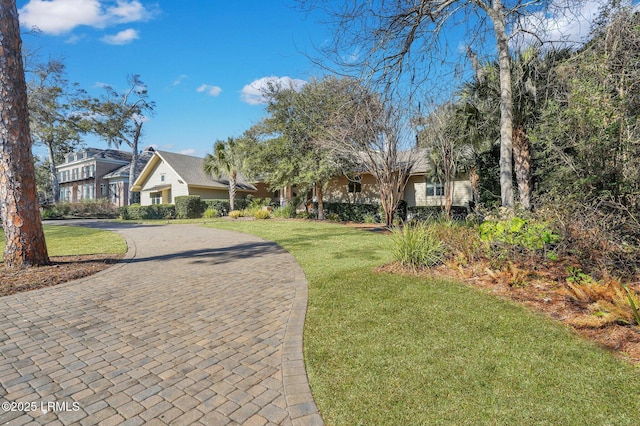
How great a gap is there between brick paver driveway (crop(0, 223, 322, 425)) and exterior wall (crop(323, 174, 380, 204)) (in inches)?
691

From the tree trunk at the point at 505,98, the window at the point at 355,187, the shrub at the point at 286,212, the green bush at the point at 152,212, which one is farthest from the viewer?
the green bush at the point at 152,212

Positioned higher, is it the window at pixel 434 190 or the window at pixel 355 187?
the window at pixel 355 187

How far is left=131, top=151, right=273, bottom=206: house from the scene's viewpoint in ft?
93.4

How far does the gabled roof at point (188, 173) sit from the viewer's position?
2839 centimetres

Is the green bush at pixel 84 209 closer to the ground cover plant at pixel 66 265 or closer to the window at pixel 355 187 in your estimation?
the ground cover plant at pixel 66 265

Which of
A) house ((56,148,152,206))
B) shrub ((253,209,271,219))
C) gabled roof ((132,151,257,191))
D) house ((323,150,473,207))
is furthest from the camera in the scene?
house ((56,148,152,206))

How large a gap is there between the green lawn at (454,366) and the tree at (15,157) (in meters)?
6.48

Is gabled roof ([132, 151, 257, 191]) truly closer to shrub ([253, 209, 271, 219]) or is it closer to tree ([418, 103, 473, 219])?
shrub ([253, 209, 271, 219])

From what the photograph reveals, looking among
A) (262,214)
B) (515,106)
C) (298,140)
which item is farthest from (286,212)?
(515,106)

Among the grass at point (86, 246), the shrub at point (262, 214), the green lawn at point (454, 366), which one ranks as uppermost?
the shrub at point (262, 214)

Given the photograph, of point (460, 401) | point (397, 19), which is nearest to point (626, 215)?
point (460, 401)

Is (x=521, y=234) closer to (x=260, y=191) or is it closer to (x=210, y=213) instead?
(x=210, y=213)

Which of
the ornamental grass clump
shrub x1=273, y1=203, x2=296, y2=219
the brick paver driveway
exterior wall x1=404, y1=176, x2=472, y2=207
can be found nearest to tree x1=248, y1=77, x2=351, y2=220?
shrub x1=273, y1=203, x2=296, y2=219

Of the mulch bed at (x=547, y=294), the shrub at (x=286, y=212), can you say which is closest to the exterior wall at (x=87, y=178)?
the shrub at (x=286, y=212)
